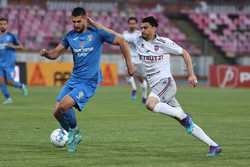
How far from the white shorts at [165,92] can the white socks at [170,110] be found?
1.63 ft

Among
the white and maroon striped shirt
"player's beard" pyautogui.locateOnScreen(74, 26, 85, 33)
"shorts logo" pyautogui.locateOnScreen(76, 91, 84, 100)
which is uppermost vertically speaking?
"player's beard" pyautogui.locateOnScreen(74, 26, 85, 33)

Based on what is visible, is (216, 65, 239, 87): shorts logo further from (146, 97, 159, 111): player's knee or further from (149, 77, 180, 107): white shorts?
(146, 97, 159, 111): player's knee

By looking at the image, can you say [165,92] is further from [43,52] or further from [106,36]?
[43,52]

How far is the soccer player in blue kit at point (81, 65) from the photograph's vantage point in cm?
1087

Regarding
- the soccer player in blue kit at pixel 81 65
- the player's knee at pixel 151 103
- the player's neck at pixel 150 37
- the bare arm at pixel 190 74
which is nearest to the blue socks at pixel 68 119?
the soccer player in blue kit at pixel 81 65

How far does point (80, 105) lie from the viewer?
428 inches

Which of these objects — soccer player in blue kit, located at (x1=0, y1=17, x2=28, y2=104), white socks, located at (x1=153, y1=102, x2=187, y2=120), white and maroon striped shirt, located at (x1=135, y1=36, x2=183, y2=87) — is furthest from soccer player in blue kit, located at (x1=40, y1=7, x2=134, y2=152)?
soccer player in blue kit, located at (x1=0, y1=17, x2=28, y2=104)

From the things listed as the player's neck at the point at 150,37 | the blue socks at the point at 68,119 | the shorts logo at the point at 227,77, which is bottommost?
the shorts logo at the point at 227,77

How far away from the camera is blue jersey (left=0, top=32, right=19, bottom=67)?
73.9 feet

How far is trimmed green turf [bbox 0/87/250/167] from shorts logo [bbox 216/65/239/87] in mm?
15239

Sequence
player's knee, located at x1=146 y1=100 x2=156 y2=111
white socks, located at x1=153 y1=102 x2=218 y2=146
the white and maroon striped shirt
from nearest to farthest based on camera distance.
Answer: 1. white socks, located at x1=153 y1=102 x2=218 y2=146
2. player's knee, located at x1=146 y1=100 x2=156 y2=111
3. the white and maroon striped shirt

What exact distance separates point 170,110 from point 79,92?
1405 mm

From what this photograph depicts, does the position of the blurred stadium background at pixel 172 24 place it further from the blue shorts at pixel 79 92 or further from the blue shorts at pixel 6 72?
the blue shorts at pixel 79 92

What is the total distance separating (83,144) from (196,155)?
85.6 inches
